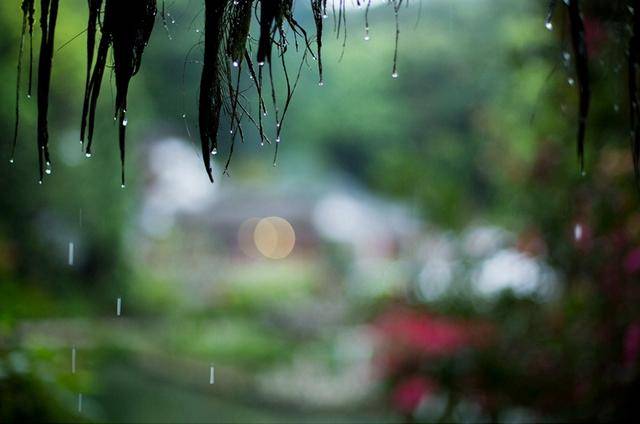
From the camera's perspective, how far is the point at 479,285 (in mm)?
4691

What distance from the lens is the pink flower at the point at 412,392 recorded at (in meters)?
3.74

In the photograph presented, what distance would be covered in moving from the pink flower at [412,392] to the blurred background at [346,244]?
0.5 inches

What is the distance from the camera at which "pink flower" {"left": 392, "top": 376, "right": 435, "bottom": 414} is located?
3.74 meters

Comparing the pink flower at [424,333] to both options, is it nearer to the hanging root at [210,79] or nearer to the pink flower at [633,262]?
the pink flower at [633,262]

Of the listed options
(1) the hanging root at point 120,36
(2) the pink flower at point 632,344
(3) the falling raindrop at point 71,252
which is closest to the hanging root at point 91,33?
(1) the hanging root at point 120,36

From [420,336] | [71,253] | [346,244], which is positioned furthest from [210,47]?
[346,244]

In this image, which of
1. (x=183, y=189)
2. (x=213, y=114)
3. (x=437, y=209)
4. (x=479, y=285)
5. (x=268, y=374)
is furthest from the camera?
(x=183, y=189)

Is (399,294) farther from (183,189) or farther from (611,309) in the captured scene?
(183,189)

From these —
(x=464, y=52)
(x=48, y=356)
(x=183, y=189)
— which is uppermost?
(x=464, y=52)

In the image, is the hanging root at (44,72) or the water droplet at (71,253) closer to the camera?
the hanging root at (44,72)

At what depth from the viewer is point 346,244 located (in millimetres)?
13820

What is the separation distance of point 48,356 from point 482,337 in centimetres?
265

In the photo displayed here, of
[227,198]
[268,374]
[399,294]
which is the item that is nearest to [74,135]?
[268,374]

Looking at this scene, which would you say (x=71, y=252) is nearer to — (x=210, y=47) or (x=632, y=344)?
(x=632, y=344)
